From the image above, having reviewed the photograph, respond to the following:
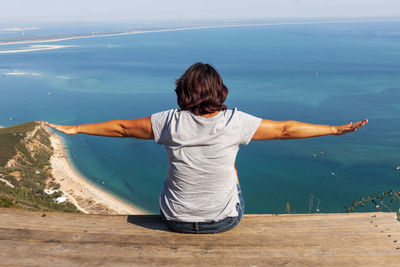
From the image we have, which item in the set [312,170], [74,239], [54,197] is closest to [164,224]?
[74,239]

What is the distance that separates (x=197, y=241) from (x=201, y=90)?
2.77 feet

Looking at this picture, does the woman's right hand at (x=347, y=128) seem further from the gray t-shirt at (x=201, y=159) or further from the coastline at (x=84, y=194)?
the coastline at (x=84, y=194)

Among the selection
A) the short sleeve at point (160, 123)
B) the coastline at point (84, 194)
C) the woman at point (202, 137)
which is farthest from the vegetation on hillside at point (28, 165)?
the short sleeve at point (160, 123)

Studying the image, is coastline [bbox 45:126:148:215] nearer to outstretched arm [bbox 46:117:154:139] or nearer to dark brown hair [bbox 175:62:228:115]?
outstretched arm [bbox 46:117:154:139]

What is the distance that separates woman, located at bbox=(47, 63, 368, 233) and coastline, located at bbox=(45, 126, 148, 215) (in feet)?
56.8

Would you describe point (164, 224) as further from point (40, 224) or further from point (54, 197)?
point (54, 197)

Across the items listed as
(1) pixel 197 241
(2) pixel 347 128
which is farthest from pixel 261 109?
(1) pixel 197 241

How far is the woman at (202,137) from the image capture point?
1.64 metres

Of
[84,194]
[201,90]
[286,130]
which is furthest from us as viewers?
[84,194]

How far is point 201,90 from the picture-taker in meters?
1.61

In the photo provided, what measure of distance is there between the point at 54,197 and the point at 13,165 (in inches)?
251

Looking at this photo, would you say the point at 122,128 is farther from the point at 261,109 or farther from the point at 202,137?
the point at 261,109

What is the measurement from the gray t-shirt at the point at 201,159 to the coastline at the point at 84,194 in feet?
56.9

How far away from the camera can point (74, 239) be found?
1.82 meters
